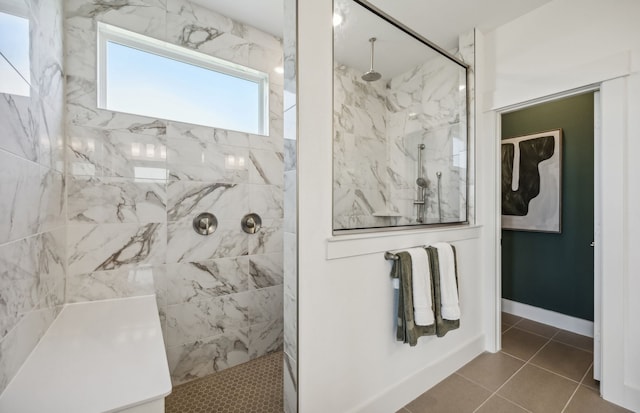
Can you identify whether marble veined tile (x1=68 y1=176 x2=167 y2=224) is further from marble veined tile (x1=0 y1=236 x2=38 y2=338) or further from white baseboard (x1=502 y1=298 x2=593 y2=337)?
white baseboard (x1=502 y1=298 x2=593 y2=337)

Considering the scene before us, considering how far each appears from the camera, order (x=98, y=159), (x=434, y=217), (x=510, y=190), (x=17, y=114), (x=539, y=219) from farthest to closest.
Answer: (x=510, y=190), (x=539, y=219), (x=434, y=217), (x=98, y=159), (x=17, y=114)

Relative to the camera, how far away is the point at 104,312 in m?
1.47

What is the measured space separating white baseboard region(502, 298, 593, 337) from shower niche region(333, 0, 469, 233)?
1562mm

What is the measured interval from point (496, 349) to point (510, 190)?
5.38ft

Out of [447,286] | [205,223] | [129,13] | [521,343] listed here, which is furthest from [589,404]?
[129,13]

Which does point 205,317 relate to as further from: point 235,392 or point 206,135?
point 206,135

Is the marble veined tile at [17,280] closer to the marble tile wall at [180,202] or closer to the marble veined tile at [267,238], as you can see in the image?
the marble tile wall at [180,202]

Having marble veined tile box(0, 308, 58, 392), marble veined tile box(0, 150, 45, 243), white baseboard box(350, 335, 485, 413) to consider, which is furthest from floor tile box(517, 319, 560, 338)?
marble veined tile box(0, 150, 45, 243)

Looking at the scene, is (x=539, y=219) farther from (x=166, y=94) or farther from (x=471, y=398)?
(x=166, y=94)

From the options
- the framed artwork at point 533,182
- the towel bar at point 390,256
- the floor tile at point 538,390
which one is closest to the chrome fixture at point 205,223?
the towel bar at point 390,256

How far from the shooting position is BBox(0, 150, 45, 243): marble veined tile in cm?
85

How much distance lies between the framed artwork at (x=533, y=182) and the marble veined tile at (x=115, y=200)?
333 centimetres

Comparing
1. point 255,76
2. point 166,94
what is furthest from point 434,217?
point 166,94

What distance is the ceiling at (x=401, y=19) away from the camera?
1813 mm
